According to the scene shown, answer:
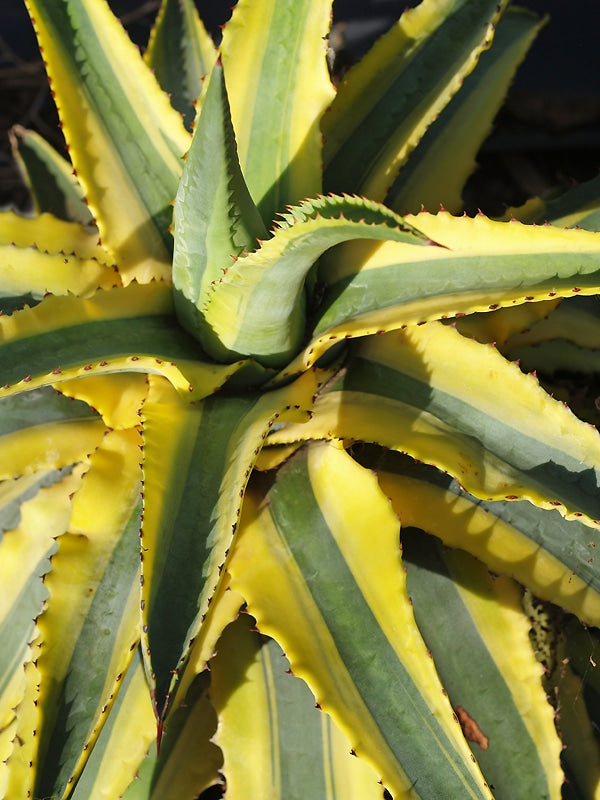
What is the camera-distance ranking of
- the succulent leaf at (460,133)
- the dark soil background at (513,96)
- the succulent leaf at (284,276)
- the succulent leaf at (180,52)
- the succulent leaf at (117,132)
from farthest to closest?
the dark soil background at (513,96)
the succulent leaf at (180,52)
the succulent leaf at (460,133)
the succulent leaf at (117,132)
the succulent leaf at (284,276)

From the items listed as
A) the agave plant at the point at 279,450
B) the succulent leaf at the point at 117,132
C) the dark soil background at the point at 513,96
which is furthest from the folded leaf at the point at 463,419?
the dark soil background at the point at 513,96

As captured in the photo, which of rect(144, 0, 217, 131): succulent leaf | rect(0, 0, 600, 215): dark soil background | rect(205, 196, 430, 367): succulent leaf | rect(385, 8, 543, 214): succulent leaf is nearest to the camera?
rect(205, 196, 430, 367): succulent leaf

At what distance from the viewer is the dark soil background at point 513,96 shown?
1487mm

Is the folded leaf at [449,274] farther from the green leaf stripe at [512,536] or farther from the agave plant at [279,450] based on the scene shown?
the green leaf stripe at [512,536]

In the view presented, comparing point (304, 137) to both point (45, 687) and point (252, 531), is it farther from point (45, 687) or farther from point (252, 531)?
point (45, 687)

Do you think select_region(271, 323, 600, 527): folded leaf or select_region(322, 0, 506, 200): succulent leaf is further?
select_region(322, 0, 506, 200): succulent leaf

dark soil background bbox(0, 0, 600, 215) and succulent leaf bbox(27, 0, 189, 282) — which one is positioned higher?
dark soil background bbox(0, 0, 600, 215)

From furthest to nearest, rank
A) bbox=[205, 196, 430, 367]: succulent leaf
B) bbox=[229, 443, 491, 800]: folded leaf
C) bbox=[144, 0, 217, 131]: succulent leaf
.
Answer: bbox=[144, 0, 217, 131]: succulent leaf
bbox=[229, 443, 491, 800]: folded leaf
bbox=[205, 196, 430, 367]: succulent leaf

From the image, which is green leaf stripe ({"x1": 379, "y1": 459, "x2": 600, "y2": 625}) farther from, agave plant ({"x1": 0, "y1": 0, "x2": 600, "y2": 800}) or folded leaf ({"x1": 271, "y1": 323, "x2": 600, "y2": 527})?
folded leaf ({"x1": 271, "y1": 323, "x2": 600, "y2": 527})

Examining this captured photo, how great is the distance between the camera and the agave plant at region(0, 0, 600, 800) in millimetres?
626

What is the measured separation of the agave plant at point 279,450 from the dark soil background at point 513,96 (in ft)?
2.23

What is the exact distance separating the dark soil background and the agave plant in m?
Result: 0.68

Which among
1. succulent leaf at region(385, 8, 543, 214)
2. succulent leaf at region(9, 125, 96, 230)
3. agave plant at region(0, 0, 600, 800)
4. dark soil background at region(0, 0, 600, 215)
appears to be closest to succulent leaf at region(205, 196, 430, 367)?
agave plant at region(0, 0, 600, 800)

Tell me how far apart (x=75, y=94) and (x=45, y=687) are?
1.74 ft
